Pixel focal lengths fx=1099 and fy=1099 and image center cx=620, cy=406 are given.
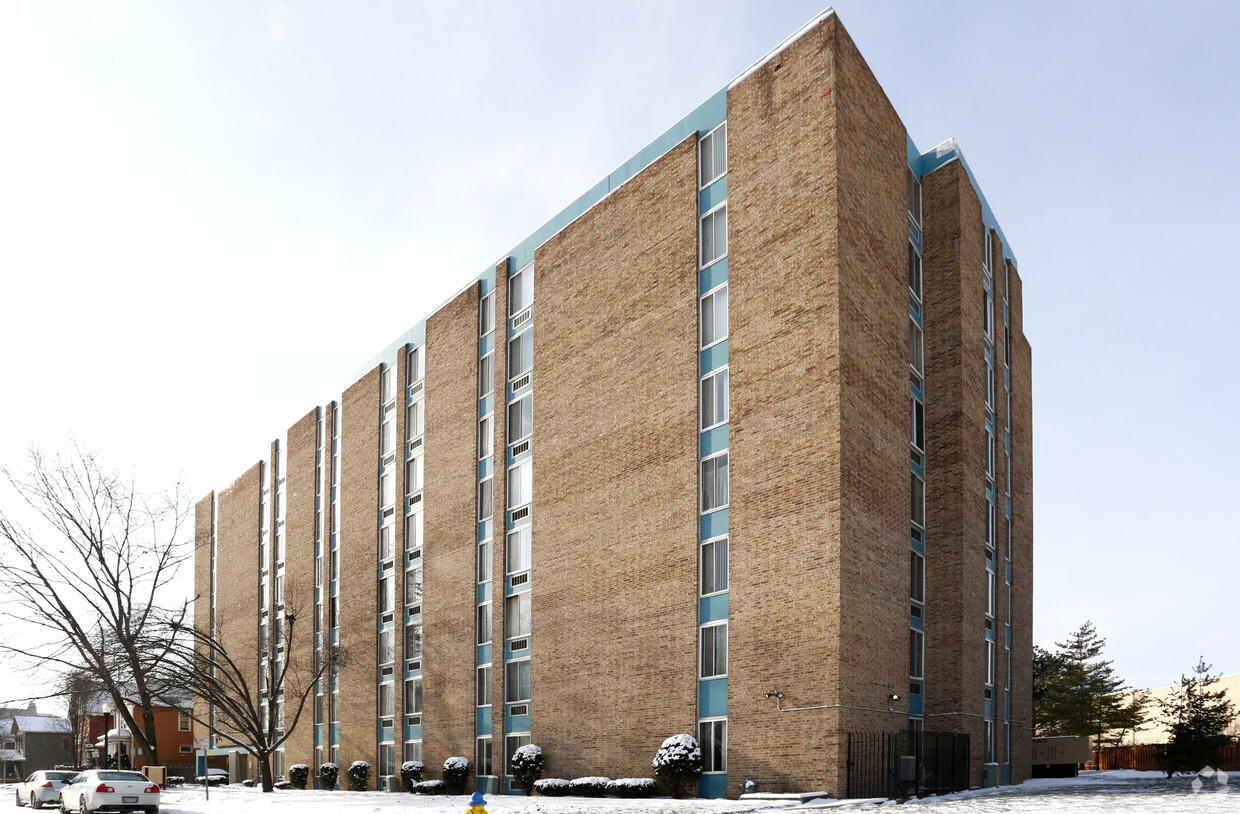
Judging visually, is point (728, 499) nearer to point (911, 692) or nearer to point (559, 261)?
point (911, 692)

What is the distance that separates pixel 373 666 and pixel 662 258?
2344cm

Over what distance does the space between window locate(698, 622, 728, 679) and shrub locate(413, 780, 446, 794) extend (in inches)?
563

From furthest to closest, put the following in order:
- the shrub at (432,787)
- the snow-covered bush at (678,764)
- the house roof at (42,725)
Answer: the house roof at (42,725) → the shrub at (432,787) → the snow-covered bush at (678,764)

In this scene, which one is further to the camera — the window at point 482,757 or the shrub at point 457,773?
the shrub at point 457,773

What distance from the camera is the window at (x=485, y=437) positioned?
38719 millimetres

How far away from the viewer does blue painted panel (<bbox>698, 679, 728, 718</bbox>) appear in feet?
87.2

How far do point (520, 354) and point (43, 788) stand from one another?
2189 centimetres

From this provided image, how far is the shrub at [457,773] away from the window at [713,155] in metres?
20.5

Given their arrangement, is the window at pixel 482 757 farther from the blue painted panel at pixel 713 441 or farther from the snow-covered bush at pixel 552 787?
the blue painted panel at pixel 713 441

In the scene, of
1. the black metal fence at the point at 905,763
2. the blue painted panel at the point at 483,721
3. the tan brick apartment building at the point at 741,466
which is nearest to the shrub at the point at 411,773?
the tan brick apartment building at the point at 741,466

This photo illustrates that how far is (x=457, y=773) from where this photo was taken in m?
36.5

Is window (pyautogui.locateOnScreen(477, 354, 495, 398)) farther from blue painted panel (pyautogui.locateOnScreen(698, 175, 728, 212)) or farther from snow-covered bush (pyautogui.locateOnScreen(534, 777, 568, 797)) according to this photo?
snow-covered bush (pyautogui.locateOnScreen(534, 777, 568, 797))

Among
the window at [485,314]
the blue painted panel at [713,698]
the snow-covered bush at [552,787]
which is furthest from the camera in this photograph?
the window at [485,314]

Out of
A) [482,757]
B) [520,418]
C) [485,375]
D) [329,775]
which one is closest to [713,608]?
[520,418]
